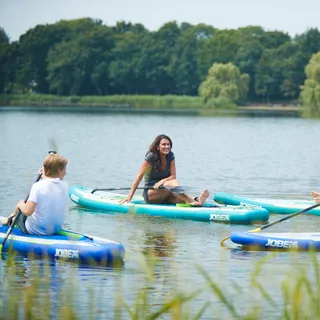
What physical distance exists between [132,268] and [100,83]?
355 ft

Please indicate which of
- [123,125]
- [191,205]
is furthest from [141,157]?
[123,125]

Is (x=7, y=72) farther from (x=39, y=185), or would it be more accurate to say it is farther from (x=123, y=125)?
(x=39, y=185)

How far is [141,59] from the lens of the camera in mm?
118188

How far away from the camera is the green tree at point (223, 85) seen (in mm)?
83875

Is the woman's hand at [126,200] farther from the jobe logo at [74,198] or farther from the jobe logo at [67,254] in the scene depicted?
the jobe logo at [67,254]

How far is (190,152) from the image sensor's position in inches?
1323

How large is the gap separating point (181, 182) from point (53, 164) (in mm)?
11990

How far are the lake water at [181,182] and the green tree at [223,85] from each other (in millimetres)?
30269

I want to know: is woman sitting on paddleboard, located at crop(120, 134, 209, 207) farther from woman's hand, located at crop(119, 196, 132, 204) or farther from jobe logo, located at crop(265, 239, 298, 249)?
jobe logo, located at crop(265, 239, 298, 249)

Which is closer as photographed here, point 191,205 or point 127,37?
point 191,205

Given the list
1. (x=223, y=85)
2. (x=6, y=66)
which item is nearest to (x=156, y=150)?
(x=223, y=85)

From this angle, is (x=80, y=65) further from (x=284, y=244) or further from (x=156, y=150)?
→ (x=284, y=244)

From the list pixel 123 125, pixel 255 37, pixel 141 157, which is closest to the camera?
pixel 141 157

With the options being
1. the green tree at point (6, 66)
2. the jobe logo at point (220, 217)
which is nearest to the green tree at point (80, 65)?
the green tree at point (6, 66)
